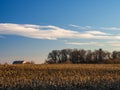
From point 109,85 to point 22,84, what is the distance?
16.9 ft

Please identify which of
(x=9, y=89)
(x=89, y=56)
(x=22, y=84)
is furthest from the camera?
(x=89, y=56)

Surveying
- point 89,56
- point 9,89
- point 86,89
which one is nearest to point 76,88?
point 86,89

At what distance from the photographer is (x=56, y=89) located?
18469mm

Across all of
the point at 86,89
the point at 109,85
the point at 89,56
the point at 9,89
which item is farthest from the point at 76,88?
the point at 89,56

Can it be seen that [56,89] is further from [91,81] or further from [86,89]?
[91,81]

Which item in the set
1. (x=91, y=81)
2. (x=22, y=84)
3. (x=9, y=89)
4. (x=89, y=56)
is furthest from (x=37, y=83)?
(x=89, y=56)

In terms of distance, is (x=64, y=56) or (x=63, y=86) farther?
(x=64, y=56)

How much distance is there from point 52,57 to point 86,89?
91209mm

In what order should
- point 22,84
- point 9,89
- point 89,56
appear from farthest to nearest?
1. point 89,56
2. point 22,84
3. point 9,89

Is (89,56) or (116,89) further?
(89,56)

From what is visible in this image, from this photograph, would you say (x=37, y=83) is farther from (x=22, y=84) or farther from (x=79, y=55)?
(x=79, y=55)

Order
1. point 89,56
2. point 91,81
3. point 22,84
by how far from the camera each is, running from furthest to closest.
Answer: point 89,56 → point 91,81 → point 22,84


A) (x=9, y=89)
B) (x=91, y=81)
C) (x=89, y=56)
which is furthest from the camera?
(x=89, y=56)

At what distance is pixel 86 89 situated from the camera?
61.2 ft
